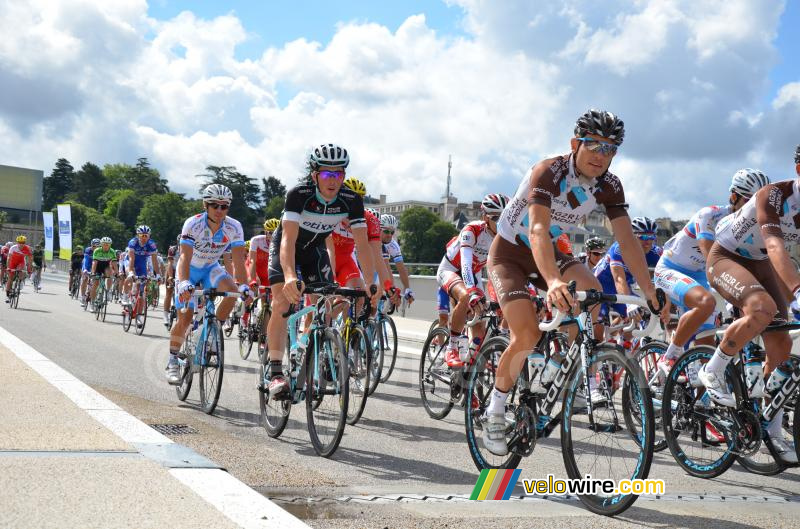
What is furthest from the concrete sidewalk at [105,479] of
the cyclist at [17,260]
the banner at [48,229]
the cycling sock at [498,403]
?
the banner at [48,229]

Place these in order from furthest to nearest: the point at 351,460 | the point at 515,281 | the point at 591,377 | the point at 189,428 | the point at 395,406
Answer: the point at 395,406 < the point at 189,428 < the point at 351,460 < the point at 515,281 < the point at 591,377

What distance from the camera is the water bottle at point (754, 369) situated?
5363mm

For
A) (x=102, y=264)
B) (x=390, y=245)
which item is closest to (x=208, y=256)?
(x=390, y=245)

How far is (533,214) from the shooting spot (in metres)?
4.69

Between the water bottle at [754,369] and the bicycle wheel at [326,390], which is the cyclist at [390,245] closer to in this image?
the bicycle wheel at [326,390]

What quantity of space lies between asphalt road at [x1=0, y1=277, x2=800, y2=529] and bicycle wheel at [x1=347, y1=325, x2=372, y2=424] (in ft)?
0.63

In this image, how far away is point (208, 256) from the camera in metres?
8.65

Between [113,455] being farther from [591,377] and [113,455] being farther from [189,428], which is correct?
[591,377]

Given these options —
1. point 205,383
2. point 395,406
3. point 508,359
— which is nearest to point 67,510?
point 508,359

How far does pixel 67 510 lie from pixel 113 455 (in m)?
1.03

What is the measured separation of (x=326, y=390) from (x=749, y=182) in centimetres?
372

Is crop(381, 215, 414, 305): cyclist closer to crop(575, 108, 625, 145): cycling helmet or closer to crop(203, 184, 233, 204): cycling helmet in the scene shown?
crop(203, 184, 233, 204): cycling helmet

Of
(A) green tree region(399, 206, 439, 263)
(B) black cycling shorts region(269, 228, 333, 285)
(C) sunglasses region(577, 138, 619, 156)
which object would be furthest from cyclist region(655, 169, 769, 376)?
(A) green tree region(399, 206, 439, 263)

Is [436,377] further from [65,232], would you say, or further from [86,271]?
[65,232]
